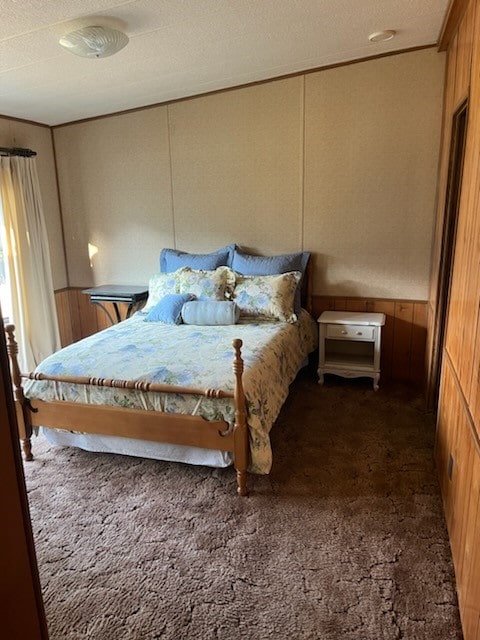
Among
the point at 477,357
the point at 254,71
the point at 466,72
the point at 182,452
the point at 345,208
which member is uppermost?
the point at 254,71

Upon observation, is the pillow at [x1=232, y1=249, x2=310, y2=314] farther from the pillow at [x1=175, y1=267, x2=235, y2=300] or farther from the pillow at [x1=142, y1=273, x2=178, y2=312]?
the pillow at [x1=142, y1=273, x2=178, y2=312]

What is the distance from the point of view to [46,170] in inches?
180

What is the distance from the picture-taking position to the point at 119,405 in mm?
2561

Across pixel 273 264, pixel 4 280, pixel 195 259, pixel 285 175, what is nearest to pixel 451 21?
pixel 285 175

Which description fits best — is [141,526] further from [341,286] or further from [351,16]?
[351,16]

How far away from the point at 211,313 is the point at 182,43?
1.80 meters

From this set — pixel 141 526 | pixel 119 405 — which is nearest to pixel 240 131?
pixel 119 405

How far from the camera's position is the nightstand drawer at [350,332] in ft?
11.8

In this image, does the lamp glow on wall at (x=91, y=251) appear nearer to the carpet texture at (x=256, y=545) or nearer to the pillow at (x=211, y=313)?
the pillow at (x=211, y=313)

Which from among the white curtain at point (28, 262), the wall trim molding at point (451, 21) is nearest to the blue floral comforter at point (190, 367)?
the white curtain at point (28, 262)

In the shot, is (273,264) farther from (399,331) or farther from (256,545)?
(256,545)

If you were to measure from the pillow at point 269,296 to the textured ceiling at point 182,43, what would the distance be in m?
1.62

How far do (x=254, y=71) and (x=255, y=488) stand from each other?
10.0 feet

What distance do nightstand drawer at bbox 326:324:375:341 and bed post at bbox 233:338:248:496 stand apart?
5.16ft
